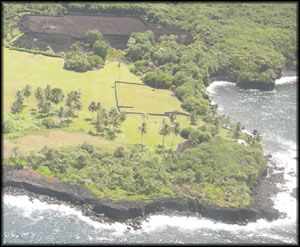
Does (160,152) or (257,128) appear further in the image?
(257,128)

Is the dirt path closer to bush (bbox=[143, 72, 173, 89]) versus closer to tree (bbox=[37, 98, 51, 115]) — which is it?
tree (bbox=[37, 98, 51, 115])

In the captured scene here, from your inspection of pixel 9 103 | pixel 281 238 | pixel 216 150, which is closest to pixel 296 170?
pixel 216 150

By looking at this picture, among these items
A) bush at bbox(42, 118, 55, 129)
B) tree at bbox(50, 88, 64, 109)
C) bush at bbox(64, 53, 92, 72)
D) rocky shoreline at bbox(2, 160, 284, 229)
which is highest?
bush at bbox(64, 53, 92, 72)

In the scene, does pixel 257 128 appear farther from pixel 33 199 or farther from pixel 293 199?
pixel 33 199

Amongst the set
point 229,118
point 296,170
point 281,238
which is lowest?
point 281,238

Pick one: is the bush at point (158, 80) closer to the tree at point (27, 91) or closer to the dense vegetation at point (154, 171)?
the tree at point (27, 91)

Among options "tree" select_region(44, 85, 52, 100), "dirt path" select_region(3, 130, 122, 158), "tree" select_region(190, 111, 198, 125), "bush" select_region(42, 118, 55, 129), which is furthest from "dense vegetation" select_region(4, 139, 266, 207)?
"tree" select_region(44, 85, 52, 100)

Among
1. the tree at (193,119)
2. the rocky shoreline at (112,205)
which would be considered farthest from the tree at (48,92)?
the tree at (193,119)
